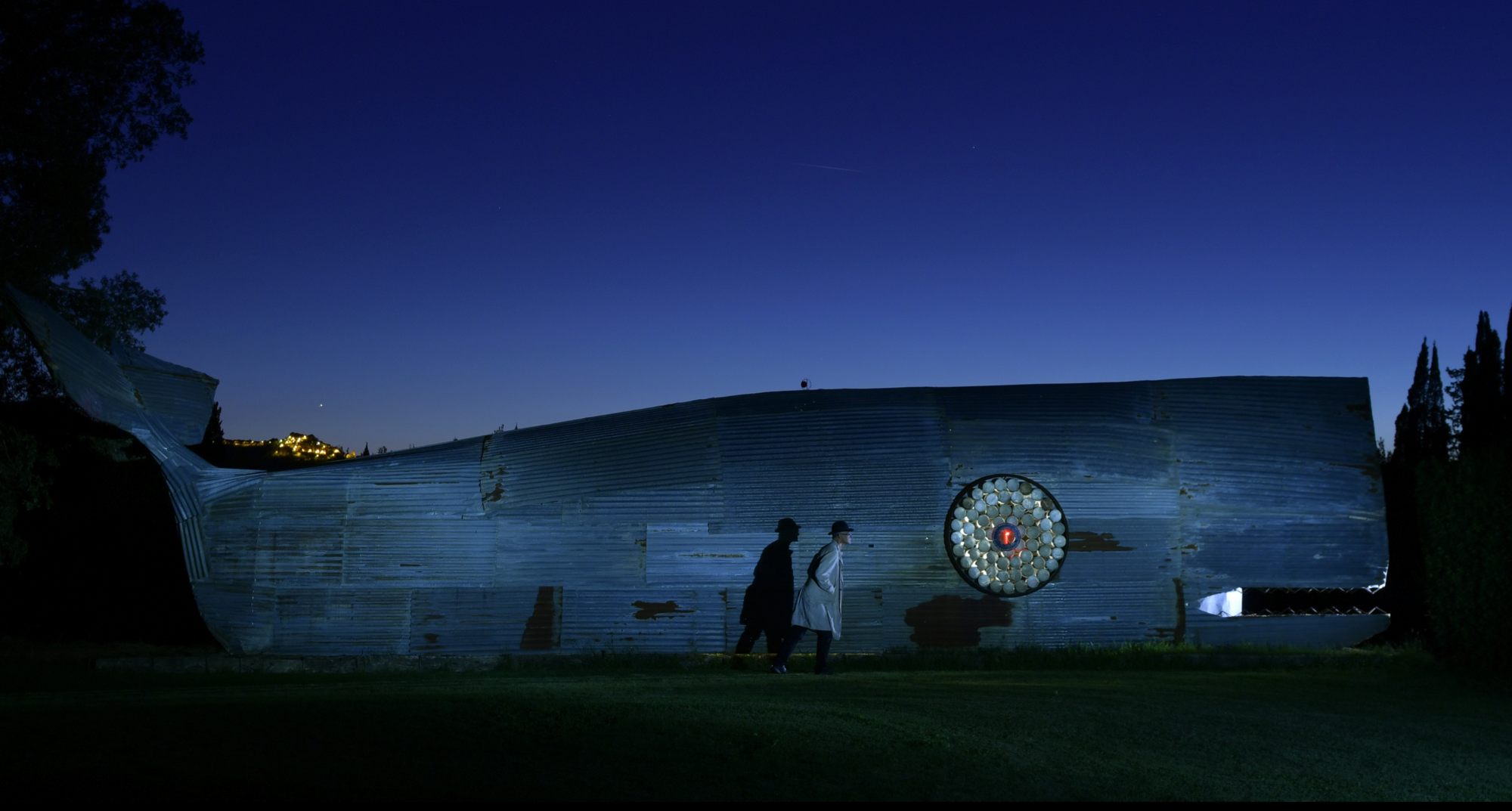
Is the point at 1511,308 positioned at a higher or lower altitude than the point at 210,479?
higher

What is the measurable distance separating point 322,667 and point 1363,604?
11.2 meters

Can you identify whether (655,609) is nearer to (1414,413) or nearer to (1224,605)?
(1224,605)

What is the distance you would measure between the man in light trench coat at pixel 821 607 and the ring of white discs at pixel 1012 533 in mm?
2002

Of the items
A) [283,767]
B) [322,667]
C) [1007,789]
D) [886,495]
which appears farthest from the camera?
[886,495]

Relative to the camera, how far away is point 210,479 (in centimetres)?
1195

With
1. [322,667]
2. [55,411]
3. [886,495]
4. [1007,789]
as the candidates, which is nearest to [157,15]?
[55,411]

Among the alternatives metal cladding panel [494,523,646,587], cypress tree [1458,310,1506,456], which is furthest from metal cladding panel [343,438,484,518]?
cypress tree [1458,310,1506,456]

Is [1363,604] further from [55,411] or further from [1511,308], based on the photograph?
[1511,308]

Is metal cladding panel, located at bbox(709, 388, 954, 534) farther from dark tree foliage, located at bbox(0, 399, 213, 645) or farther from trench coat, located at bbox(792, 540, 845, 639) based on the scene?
dark tree foliage, located at bbox(0, 399, 213, 645)

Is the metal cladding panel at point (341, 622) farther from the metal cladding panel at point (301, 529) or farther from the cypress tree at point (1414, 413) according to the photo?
the cypress tree at point (1414, 413)

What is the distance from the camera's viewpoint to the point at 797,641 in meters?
10.5

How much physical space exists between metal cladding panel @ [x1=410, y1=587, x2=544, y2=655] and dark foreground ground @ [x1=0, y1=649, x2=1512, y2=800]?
2.17 meters

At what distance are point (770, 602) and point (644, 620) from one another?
4.33ft

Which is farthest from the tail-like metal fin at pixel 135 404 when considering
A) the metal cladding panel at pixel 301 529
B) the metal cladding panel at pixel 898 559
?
the metal cladding panel at pixel 898 559
